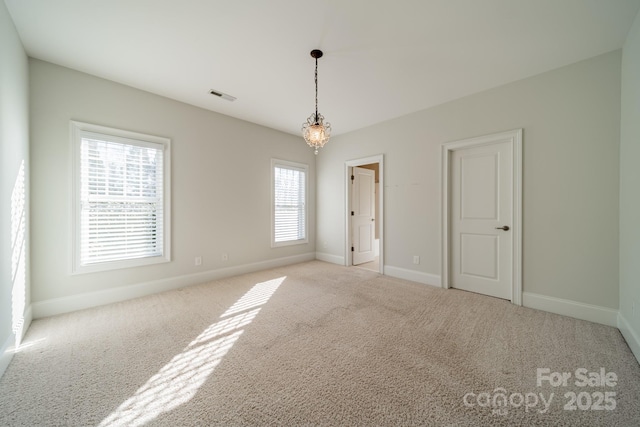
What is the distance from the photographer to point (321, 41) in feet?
8.02

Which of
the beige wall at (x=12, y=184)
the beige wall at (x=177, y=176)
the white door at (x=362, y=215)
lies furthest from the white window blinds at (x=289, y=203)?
the beige wall at (x=12, y=184)

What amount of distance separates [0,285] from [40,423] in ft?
3.82

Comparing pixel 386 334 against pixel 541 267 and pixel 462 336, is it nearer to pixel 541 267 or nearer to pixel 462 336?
pixel 462 336

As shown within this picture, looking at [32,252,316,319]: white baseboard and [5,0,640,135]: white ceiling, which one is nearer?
[5,0,640,135]: white ceiling

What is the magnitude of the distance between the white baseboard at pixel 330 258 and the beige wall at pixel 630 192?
12.7ft

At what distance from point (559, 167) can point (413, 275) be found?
238 centimetres

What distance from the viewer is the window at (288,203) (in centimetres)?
514

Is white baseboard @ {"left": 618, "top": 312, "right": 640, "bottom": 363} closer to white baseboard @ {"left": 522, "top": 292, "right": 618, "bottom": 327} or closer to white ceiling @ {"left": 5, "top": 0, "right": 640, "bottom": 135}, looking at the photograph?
white baseboard @ {"left": 522, "top": 292, "right": 618, "bottom": 327}

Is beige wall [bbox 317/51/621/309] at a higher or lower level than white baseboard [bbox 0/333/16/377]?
higher

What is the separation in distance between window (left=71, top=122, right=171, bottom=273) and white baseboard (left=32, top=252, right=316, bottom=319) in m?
0.32

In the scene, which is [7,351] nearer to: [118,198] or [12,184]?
[12,184]

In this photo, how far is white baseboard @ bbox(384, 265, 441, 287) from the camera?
12.9 feet

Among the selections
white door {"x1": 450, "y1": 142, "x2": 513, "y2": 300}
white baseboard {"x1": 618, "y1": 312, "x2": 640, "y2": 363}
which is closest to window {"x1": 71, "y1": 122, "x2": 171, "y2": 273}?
white door {"x1": 450, "y1": 142, "x2": 513, "y2": 300}
